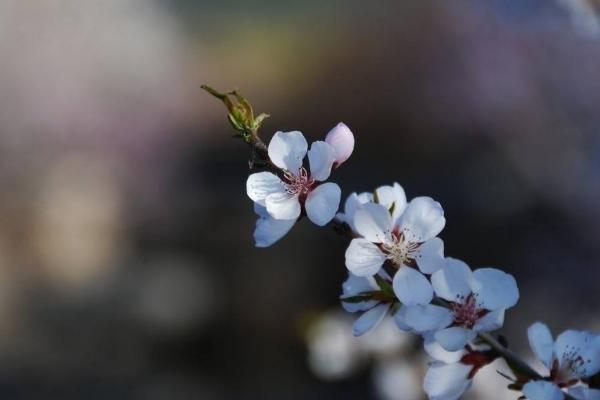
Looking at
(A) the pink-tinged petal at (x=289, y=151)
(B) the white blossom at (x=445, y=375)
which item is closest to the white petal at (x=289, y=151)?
(A) the pink-tinged petal at (x=289, y=151)

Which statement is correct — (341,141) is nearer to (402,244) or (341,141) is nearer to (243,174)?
(402,244)

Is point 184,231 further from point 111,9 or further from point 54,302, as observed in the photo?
point 111,9

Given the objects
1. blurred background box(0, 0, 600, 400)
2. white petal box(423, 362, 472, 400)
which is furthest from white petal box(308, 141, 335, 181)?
blurred background box(0, 0, 600, 400)

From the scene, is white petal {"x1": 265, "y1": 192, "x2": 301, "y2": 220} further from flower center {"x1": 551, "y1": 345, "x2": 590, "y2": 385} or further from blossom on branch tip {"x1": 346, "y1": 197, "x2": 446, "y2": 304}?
flower center {"x1": 551, "y1": 345, "x2": 590, "y2": 385}

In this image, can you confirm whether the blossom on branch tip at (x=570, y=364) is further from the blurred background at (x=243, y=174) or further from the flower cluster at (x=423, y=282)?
the blurred background at (x=243, y=174)

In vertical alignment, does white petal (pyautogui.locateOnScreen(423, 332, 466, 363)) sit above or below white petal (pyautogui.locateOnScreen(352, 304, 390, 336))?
below

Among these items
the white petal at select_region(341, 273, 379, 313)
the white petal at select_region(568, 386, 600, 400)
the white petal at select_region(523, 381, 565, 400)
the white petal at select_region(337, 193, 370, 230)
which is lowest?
the white petal at select_region(568, 386, 600, 400)

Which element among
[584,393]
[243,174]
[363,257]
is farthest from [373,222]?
[243,174]
